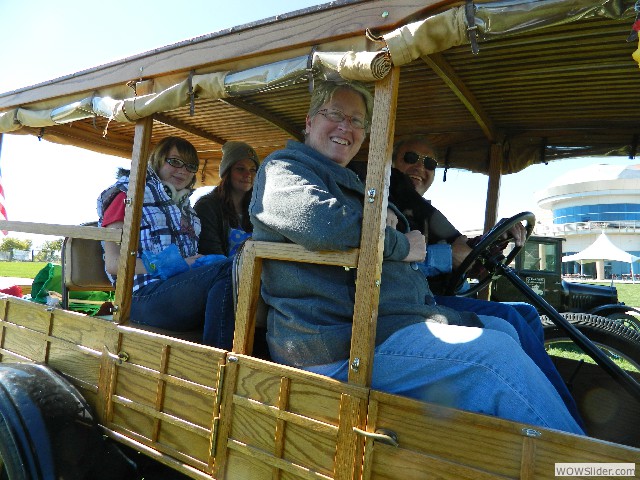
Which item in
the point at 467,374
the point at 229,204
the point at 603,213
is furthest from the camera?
the point at 603,213

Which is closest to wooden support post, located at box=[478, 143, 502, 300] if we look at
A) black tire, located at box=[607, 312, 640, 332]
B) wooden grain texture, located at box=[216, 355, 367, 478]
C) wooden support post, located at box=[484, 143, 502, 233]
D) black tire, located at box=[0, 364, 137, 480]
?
wooden support post, located at box=[484, 143, 502, 233]

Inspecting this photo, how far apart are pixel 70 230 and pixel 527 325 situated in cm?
239

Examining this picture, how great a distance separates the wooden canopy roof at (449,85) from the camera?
156cm

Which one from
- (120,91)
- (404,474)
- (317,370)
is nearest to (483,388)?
(404,474)

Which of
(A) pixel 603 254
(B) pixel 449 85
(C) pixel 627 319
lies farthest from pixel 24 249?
(B) pixel 449 85

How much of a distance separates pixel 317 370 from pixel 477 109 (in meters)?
1.94

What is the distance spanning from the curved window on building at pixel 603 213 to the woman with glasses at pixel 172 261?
50388 millimetres

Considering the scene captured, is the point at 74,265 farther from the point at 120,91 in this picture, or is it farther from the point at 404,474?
the point at 404,474

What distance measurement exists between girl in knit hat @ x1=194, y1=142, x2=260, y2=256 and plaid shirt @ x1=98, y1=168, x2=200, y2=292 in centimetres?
27

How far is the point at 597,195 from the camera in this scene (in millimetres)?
45406

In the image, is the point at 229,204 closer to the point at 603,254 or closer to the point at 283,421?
the point at 283,421

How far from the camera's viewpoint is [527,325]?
241 centimetres

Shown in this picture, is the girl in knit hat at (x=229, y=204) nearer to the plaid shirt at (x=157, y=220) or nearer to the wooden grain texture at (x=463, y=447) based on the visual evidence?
the plaid shirt at (x=157, y=220)

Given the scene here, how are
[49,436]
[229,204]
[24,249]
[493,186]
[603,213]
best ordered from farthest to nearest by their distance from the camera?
1. [24,249]
2. [603,213]
3. [229,204]
4. [493,186]
5. [49,436]
